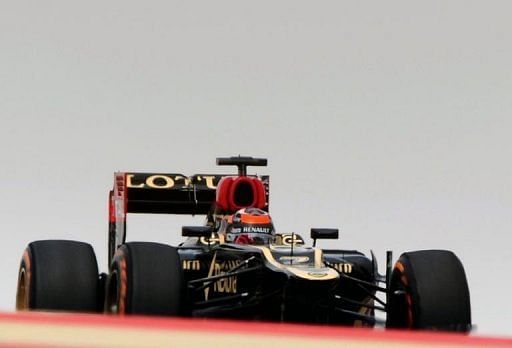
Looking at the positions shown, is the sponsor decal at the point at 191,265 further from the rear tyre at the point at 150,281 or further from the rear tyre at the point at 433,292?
the rear tyre at the point at 433,292

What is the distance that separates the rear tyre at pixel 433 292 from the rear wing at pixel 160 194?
3459 millimetres

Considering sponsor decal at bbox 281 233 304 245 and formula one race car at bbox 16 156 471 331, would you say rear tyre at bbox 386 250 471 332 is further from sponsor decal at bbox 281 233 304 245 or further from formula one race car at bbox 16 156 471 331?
sponsor decal at bbox 281 233 304 245

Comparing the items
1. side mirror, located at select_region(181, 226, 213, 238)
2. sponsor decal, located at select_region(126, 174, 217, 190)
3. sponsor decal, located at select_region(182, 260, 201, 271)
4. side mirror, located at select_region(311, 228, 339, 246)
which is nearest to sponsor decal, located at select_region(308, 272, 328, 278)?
side mirror, located at select_region(181, 226, 213, 238)

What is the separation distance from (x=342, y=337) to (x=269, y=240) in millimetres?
6920

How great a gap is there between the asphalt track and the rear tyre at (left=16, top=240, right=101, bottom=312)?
5.58 metres

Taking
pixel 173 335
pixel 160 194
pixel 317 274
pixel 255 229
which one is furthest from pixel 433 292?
pixel 173 335

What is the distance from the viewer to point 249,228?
11078 mm

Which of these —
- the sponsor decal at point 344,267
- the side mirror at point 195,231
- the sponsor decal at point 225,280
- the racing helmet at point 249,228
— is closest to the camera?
the side mirror at point 195,231

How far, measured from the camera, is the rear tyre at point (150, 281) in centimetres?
902

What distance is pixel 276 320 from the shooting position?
998 cm

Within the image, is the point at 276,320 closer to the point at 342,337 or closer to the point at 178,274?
the point at 178,274

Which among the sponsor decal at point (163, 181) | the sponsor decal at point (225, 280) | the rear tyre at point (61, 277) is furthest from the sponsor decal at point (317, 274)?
the sponsor decal at point (163, 181)

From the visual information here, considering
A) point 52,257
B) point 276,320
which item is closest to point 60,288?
point 52,257

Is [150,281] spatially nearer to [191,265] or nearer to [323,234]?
[191,265]
